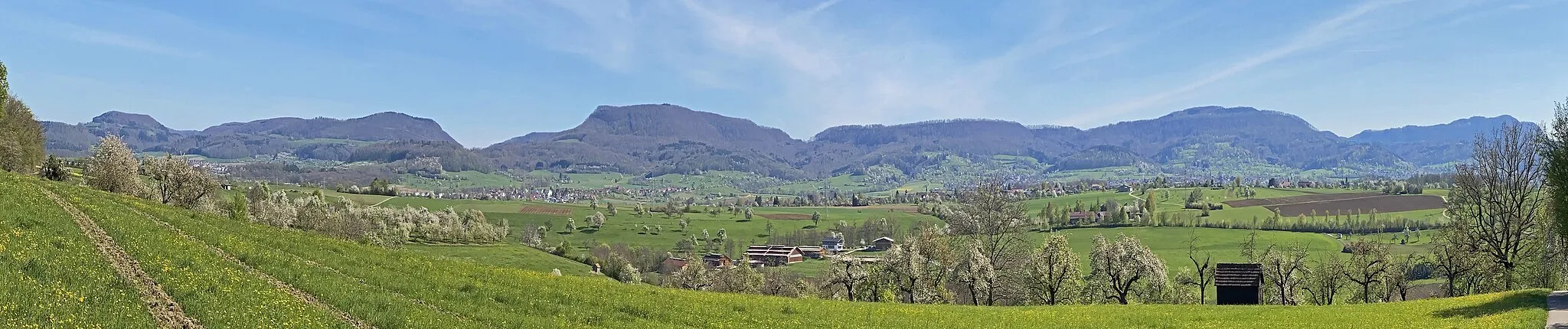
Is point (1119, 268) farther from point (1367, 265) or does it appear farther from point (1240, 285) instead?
point (1367, 265)

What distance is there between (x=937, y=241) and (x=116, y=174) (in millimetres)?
69608

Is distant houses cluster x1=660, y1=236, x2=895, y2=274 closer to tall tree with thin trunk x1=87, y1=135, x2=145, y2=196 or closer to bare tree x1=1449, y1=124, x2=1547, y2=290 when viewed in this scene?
tall tree with thin trunk x1=87, y1=135, x2=145, y2=196

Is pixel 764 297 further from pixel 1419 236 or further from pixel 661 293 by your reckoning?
pixel 1419 236

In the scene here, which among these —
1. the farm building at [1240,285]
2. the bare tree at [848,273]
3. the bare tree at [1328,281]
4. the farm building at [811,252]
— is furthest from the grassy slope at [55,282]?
the farm building at [811,252]

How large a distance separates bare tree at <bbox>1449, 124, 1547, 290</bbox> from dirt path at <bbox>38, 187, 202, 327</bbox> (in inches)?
2872

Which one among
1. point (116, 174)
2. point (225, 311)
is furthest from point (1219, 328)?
point (116, 174)

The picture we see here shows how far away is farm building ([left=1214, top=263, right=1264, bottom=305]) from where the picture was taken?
2055 inches

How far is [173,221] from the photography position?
26.3 m

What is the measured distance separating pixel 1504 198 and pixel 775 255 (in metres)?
134

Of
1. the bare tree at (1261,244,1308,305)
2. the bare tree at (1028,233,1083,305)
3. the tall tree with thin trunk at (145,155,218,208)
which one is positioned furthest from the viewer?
the tall tree with thin trunk at (145,155,218,208)

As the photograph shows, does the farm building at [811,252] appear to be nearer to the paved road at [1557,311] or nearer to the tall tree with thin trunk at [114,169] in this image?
the tall tree with thin trunk at [114,169]

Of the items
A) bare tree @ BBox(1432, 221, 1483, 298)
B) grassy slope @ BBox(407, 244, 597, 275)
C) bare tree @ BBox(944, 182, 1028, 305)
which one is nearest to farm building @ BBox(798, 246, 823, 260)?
grassy slope @ BBox(407, 244, 597, 275)

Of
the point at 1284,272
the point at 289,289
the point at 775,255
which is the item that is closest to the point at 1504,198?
the point at 1284,272

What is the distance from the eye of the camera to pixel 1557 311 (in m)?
26.4
